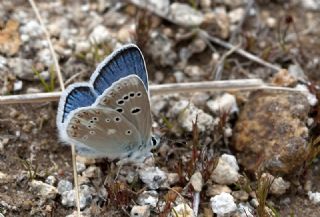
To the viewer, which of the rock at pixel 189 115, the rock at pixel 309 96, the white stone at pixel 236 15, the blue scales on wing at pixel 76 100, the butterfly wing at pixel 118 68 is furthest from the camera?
the white stone at pixel 236 15

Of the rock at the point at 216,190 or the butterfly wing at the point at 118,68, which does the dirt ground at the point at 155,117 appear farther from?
the butterfly wing at the point at 118,68

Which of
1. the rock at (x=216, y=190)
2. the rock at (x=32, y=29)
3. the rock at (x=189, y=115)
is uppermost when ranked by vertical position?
the rock at (x=32, y=29)

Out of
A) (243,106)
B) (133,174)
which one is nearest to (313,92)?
(243,106)

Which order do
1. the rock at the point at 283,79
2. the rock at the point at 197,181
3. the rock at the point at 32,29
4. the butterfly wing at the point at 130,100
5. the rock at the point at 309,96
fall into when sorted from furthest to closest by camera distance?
the rock at the point at 32,29
the rock at the point at 283,79
the rock at the point at 309,96
the rock at the point at 197,181
the butterfly wing at the point at 130,100

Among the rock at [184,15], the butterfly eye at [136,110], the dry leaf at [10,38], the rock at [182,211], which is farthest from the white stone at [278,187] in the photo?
the dry leaf at [10,38]

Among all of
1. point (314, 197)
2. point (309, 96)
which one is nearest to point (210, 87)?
point (309, 96)

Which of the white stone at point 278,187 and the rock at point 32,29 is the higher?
the rock at point 32,29
